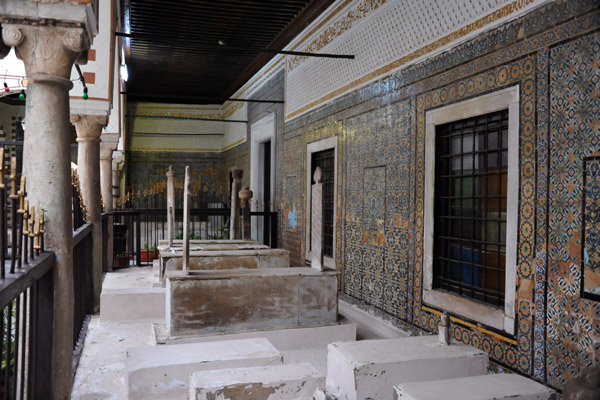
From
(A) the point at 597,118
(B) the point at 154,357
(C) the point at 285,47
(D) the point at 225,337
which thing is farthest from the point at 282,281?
(C) the point at 285,47

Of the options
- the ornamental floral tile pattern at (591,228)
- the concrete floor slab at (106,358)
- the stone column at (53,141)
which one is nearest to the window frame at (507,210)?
Answer: the ornamental floral tile pattern at (591,228)

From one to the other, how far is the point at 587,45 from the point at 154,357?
3.63 m

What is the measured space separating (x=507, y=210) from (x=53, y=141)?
3364 mm

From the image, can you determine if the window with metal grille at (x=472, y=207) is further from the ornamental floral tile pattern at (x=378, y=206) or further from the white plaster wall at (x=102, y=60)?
the white plaster wall at (x=102, y=60)

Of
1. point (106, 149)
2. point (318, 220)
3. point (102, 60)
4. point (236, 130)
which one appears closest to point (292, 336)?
point (318, 220)

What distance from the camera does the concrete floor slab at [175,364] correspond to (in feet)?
11.1

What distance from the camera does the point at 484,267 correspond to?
4.48 metres

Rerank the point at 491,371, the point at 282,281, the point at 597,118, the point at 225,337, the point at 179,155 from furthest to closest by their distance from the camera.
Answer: the point at 179,155
the point at 282,281
the point at 225,337
the point at 491,371
the point at 597,118

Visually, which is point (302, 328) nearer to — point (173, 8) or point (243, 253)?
point (243, 253)

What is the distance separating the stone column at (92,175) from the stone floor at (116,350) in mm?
548

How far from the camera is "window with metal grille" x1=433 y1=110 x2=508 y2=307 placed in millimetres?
4363

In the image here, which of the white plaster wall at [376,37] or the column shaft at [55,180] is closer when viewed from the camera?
the column shaft at [55,180]

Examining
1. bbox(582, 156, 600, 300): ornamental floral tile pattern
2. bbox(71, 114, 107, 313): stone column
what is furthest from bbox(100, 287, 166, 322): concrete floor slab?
bbox(582, 156, 600, 300): ornamental floral tile pattern

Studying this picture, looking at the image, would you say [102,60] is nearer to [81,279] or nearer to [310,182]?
[81,279]
